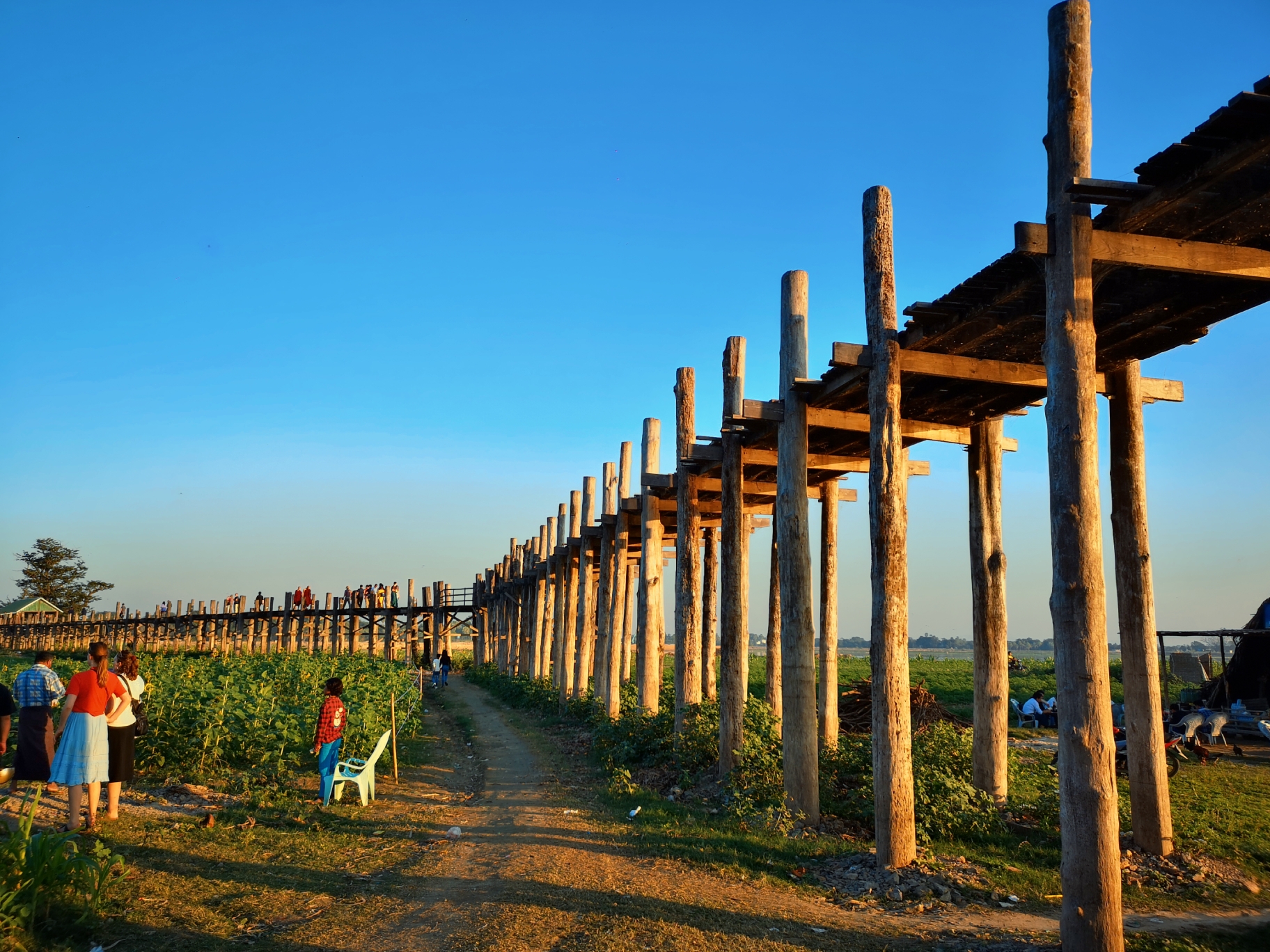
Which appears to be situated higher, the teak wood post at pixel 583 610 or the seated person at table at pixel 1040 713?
the teak wood post at pixel 583 610

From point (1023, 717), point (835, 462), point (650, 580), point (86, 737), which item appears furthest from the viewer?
point (1023, 717)

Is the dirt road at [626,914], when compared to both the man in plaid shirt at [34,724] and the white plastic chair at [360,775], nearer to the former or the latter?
the white plastic chair at [360,775]

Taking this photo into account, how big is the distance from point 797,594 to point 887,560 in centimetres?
183

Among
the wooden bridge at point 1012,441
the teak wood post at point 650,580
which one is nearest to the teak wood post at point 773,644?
the wooden bridge at point 1012,441

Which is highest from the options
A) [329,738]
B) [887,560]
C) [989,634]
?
[887,560]

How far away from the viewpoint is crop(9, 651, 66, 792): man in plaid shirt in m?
9.63

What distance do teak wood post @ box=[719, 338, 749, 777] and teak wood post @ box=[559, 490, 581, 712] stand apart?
8.98 metres

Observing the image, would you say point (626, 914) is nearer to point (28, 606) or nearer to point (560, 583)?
point (560, 583)

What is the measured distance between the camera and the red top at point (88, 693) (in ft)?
27.1

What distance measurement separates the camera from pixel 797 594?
9672mm

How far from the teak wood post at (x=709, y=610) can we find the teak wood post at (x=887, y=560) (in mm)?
10999

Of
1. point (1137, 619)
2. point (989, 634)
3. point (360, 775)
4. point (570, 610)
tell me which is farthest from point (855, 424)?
point (570, 610)

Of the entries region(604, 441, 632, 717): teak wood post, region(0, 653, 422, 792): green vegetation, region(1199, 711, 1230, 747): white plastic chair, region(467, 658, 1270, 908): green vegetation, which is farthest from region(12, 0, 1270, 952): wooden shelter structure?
region(1199, 711, 1230, 747): white plastic chair

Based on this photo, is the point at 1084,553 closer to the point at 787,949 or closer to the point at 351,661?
the point at 787,949
